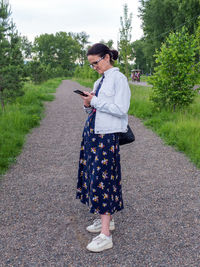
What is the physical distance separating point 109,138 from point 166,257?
50.2 inches

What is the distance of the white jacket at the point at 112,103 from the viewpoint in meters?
2.21

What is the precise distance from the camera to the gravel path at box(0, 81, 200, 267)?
2.38m

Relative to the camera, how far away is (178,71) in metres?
7.93

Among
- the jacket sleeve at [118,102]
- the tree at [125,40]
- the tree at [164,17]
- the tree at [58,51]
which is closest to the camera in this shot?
the jacket sleeve at [118,102]

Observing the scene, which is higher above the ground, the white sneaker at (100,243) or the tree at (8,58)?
the tree at (8,58)

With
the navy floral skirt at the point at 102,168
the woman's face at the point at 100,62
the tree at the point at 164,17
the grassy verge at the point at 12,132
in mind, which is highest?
the tree at the point at 164,17

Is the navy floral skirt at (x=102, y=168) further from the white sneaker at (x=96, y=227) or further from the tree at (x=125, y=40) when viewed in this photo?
the tree at (x=125, y=40)

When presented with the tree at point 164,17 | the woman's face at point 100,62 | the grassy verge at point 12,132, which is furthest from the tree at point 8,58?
the tree at point 164,17

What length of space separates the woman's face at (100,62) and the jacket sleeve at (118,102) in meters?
0.20

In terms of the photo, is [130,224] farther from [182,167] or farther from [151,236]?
[182,167]

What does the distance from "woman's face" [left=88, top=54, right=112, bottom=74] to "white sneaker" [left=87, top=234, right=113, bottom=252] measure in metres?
1.70

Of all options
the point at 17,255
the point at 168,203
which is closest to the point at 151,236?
the point at 168,203

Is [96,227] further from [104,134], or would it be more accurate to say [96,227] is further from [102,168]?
[104,134]

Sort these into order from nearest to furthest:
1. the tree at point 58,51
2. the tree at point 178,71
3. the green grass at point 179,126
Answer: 1. the green grass at point 179,126
2. the tree at point 178,71
3. the tree at point 58,51
